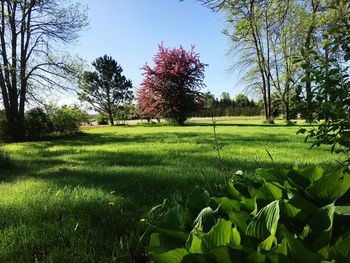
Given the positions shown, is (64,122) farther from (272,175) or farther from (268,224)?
(268,224)

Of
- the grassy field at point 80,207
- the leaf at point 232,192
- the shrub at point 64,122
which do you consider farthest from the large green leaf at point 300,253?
the shrub at point 64,122

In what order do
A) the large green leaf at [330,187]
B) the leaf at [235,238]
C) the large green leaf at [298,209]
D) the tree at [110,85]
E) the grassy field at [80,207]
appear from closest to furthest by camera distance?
1. the leaf at [235,238]
2. the large green leaf at [298,209]
3. the large green leaf at [330,187]
4. the grassy field at [80,207]
5. the tree at [110,85]

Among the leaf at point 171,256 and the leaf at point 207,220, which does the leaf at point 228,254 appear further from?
the leaf at point 207,220

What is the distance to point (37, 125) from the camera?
17422mm

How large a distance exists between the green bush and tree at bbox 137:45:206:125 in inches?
1090

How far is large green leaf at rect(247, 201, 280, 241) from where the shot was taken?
1.22 metres

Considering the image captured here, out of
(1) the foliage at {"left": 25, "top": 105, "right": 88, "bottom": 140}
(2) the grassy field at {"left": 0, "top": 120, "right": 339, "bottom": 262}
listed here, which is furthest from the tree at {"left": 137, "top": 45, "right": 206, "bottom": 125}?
(2) the grassy field at {"left": 0, "top": 120, "right": 339, "bottom": 262}

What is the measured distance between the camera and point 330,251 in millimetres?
1020

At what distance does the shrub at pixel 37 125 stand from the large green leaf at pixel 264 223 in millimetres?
17234

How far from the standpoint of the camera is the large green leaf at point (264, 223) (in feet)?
4.00

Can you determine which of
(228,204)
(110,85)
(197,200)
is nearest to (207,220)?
(228,204)

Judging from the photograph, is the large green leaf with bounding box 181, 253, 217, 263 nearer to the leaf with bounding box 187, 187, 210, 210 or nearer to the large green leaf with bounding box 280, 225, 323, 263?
the large green leaf with bounding box 280, 225, 323, 263

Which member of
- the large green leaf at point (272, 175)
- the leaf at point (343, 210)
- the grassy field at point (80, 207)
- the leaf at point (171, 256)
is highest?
the large green leaf at point (272, 175)

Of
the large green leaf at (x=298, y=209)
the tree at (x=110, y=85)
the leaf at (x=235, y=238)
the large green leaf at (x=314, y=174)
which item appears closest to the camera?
the leaf at (x=235, y=238)
